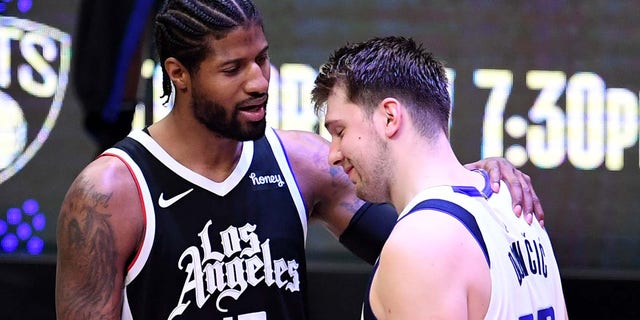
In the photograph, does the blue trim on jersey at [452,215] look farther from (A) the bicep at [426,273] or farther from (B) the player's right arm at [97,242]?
(B) the player's right arm at [97,242]

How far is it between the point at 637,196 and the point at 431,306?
210 centimetres

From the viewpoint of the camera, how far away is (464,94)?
11.6ft

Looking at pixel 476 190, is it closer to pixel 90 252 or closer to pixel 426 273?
pixel 426 273

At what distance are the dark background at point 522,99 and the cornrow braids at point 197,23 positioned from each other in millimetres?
1205

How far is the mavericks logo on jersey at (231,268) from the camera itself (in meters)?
2.26

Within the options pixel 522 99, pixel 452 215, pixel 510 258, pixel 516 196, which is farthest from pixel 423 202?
pixel 522 99

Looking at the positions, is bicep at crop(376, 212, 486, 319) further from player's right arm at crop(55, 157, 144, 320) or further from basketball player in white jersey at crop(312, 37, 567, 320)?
player's right arm at crop(55, 157, 144, 320)

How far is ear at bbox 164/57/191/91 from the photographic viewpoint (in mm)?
2307

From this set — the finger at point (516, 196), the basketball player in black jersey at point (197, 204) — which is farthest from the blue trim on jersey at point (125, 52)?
the finger at point (516, 196)

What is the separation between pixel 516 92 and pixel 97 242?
1.81 meters

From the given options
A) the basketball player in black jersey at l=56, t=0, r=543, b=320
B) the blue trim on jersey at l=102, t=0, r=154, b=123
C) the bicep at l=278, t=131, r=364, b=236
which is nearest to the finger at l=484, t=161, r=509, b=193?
the basketball player in black jersey at l=56, t=0, r=543, b=320


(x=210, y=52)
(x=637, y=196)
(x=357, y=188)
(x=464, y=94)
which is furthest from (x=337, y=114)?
(x=637, y=196)

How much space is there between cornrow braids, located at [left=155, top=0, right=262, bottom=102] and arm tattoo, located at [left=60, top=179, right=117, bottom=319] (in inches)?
13.6

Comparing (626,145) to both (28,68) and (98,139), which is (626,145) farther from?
(28,68)
